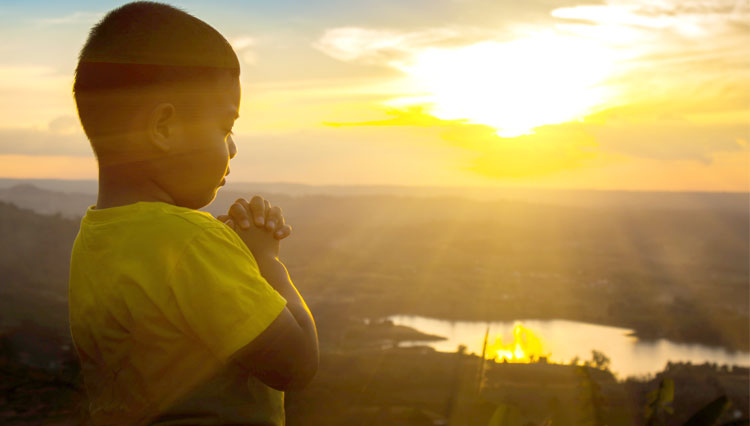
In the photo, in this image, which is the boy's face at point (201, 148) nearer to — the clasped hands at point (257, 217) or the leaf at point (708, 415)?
the clasped hands at point (257, 217)

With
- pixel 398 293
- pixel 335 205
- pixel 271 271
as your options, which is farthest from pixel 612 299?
pixel 271 271

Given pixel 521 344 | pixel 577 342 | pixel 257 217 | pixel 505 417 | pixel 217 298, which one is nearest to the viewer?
pixel 217 298

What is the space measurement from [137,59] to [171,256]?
14.9 inches

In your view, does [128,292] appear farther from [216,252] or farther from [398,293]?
[398,293]

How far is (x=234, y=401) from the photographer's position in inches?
42.6

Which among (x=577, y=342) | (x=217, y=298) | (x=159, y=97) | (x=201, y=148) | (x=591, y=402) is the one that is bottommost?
(x=577, y=342)

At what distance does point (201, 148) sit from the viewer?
1160 mm

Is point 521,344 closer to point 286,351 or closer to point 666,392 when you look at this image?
point 666,392

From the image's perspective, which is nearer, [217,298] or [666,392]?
[217,298]

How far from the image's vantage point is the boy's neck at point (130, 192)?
1.16 m

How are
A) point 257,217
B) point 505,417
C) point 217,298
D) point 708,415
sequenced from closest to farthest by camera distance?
point 217,298 < point 257,217 < point 505,417 < point 708,415

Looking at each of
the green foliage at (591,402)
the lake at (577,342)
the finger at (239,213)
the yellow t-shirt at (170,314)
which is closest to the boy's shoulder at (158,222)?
the yellow t-shirt at (170,314)

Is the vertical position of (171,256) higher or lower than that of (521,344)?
higher

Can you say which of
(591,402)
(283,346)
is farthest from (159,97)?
(591,402)
